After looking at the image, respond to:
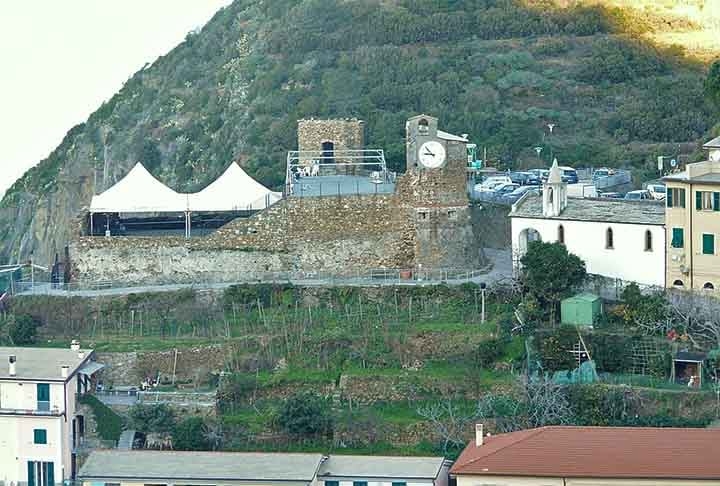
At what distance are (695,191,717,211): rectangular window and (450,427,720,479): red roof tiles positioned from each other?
343 inches

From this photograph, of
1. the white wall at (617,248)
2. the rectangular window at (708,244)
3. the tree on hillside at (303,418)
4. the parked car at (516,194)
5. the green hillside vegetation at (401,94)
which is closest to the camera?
the tree on hillside at (303,418)

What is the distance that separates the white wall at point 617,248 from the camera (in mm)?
65500

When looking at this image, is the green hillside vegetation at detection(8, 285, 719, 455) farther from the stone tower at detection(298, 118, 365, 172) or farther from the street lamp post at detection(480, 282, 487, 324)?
the stone tower at detection(298, 118, 365, 172)

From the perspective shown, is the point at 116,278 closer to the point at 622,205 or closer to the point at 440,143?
the point at 440,143

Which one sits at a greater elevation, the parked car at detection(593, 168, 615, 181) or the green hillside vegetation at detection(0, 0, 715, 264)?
the green hillside vegetation at detection(0, 0, 715, 264)

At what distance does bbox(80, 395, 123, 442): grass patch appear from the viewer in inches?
2450

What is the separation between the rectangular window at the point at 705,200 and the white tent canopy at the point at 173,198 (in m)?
14.3

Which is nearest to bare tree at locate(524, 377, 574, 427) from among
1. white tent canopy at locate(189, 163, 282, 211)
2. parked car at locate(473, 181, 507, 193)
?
white tent canopy at locate(189, 163, 282, 211)

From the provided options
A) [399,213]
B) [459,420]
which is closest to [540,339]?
[459,420]

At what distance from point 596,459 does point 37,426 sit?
1545cm

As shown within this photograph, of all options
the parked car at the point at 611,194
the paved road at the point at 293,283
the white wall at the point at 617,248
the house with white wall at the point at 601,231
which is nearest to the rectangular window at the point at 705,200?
the house with white wall at the point at 601,231

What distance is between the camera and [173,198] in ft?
239

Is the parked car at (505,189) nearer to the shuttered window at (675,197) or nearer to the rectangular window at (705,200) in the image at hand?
the shuttered window at (675,197)

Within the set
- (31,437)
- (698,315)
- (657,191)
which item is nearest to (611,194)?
(657,191)
